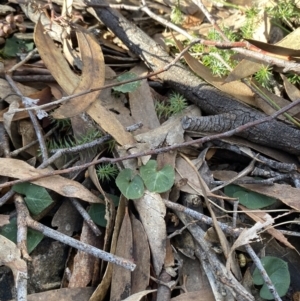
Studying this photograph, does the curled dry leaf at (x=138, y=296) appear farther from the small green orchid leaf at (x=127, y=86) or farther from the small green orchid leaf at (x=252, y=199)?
the small green orchid leaf at (x=127, y=86)

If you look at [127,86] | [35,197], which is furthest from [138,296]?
[127,86]

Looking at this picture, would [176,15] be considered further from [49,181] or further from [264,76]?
[49,181]

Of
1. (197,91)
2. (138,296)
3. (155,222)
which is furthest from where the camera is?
(197,91)

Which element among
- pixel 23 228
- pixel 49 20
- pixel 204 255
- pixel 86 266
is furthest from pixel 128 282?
pixel 49 20

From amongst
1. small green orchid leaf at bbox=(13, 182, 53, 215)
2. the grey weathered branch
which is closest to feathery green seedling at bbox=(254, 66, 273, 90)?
the grey weathered branch

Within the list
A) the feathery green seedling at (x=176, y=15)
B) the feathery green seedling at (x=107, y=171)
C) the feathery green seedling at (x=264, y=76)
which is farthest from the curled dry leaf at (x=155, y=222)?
the feathery green seedling at (x=176, y=15)

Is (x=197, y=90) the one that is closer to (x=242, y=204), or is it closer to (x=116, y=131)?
(x=116, y=131)

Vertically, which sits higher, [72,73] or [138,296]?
[72,73]

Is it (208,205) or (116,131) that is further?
(116,131)

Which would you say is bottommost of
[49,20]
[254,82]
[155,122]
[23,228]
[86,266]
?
[86,266]
